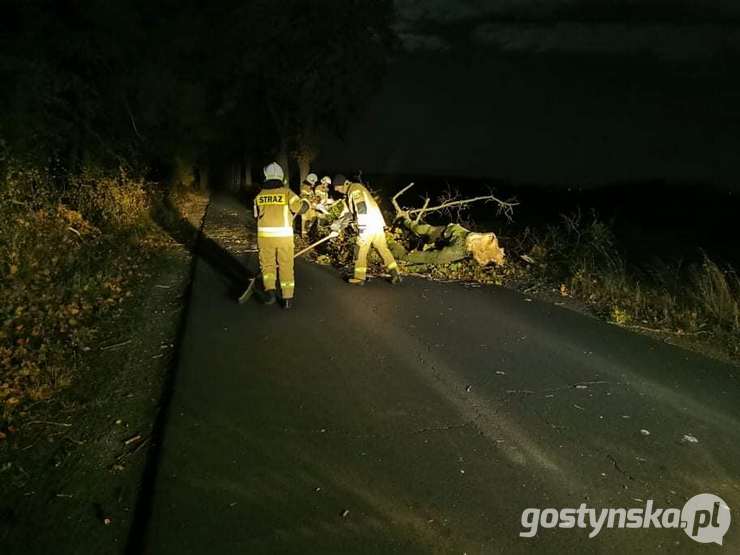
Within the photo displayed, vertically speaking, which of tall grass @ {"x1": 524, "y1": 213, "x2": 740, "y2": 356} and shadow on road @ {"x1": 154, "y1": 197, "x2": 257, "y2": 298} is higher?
shadow on road @ {"x1": 154, "y1": 197, "x2": 257, "y2": 298}

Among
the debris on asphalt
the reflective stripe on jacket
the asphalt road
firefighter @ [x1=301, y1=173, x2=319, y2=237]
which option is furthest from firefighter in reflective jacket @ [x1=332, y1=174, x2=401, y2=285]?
the debris on asphalt

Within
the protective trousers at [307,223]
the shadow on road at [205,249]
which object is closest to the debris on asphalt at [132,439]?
the shadow on road at [205,249]

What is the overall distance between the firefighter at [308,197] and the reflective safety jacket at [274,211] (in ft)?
9.30

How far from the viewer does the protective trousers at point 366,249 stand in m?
9.05

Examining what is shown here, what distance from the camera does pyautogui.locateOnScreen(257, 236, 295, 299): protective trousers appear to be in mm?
8008

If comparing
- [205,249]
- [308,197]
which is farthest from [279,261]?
[205,249]

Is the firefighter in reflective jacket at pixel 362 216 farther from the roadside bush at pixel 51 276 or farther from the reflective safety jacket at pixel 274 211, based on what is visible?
the roadside bush at pixel 51 276

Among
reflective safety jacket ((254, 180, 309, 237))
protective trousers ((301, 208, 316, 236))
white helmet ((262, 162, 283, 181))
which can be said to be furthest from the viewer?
protective trousers ((301, 208, 316, 236))

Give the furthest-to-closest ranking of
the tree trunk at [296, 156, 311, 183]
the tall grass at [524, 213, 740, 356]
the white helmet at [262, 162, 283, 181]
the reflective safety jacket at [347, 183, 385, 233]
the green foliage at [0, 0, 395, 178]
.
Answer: the tree trunk at [296, 156, 311, 183], the green foliage at [0, 0, 395, 178], the reflective safety jacket at [347, 183, 385, 233], the white helmet at [262, 162, 283, 181], the tall grass at [524, 213, 740, 356]

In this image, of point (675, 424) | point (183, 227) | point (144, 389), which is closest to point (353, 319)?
point (144, 389)

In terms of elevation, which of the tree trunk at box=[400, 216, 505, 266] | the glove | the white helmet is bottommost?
the tree trunk at box=[400, 216, 505, 266]

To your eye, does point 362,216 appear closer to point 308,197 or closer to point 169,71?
point 308,197

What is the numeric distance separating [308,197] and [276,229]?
4.12 meters

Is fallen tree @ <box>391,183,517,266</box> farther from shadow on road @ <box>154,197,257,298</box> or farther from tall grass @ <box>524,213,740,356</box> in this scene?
shadow on road @ <box>154,197,257,298</box>
